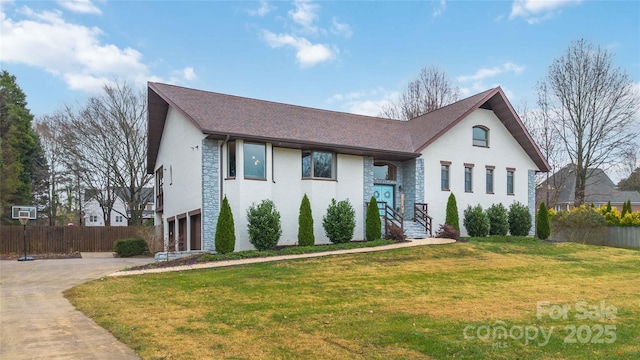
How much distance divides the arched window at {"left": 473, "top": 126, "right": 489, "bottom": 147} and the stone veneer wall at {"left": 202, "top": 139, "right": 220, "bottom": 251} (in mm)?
13129

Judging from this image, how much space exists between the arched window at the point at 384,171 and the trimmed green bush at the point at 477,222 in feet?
13.1

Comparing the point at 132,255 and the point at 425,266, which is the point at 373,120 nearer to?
the point at 425,266

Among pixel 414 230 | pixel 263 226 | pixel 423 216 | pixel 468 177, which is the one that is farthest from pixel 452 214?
pixel 263 226

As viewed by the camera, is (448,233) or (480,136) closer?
(448,233)

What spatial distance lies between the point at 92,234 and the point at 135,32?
43.4 feet

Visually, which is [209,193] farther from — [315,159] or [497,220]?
[497,220]

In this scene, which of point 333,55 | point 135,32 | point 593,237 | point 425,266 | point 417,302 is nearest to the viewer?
point 417,302

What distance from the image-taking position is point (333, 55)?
21266 mm

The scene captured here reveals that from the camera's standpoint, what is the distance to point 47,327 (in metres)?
6.87

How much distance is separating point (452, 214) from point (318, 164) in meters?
6.72

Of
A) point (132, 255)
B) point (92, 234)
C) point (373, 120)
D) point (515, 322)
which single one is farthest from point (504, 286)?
point (92, 234)

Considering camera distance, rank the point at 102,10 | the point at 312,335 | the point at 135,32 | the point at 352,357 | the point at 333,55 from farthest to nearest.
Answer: the point at 333,55 < the point at 135,32 < the point at 102,10 < the point at 312,335 < the point at 352,357

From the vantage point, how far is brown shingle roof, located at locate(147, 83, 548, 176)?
16.5m

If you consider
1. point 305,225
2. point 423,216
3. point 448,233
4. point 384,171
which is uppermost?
point 384,171
